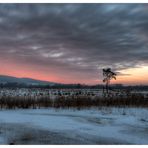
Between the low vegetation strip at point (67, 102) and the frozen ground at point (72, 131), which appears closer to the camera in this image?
the frozen ground at point (72, 131)

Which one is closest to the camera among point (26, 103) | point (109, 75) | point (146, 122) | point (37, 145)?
point (37, 145)

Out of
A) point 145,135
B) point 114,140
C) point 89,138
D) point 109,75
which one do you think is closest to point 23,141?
point 89,138

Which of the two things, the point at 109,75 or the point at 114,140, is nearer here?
the point at 114,140

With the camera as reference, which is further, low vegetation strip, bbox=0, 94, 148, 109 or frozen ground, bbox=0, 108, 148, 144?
low vegetation strip, bbox=0, 94, 148, 109

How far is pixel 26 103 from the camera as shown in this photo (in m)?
17.5

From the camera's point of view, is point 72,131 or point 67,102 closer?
point 72,131

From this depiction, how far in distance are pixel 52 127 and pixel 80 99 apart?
339 inches

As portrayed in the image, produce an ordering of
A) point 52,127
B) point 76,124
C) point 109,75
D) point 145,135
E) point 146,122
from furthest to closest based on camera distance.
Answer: point 109,75, point 146,122, point 76,124, point 52,127, point 145,135

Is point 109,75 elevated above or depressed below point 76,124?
above

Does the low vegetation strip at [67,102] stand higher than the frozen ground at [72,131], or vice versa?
the low vegetation strip at [67,102]

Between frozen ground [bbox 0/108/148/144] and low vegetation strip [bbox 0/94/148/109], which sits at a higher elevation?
low vegetation strip [bbox 0/94/148/109]

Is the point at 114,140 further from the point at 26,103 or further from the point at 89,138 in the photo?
the point at 26,103

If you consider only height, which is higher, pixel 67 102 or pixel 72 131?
pixel 67 102

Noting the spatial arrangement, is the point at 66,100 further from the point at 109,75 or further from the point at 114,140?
the point at 109,75
